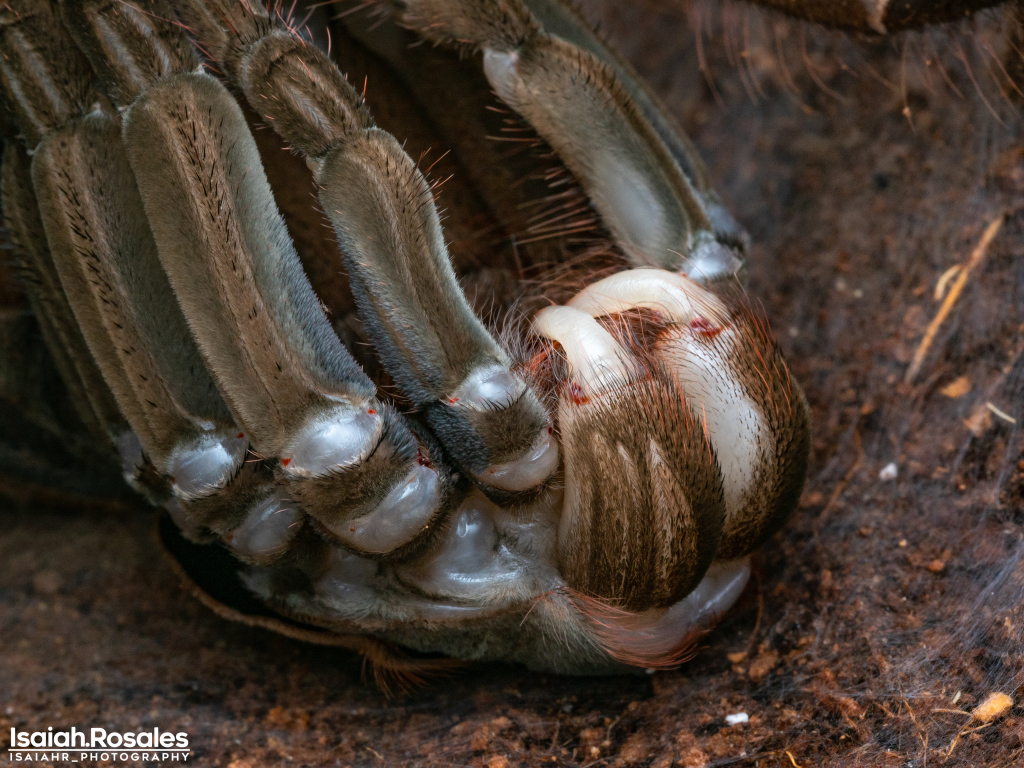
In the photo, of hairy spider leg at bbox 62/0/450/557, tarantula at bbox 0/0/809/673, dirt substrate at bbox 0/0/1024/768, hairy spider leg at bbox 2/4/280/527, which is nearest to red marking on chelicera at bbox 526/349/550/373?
tarantula at bbox 0/0/809/673

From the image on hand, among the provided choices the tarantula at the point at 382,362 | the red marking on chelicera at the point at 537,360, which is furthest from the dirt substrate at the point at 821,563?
the red marking on chelicera at the point at 537,360

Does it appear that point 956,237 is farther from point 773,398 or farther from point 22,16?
point 22,16

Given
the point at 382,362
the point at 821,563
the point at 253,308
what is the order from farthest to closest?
the point at 821,563, the point at 382,362, the point at 253,308

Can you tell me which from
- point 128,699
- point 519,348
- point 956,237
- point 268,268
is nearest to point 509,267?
point 519,348

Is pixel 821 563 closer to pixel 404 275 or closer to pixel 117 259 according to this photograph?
pixel 404 275

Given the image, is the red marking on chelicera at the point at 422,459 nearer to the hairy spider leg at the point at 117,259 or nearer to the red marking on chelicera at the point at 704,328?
→ the hairy spider leg at the point at 117,259

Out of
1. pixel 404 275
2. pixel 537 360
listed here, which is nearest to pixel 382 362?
pixel 404 275

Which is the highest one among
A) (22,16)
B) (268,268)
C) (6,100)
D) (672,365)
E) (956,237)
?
(22,16)
